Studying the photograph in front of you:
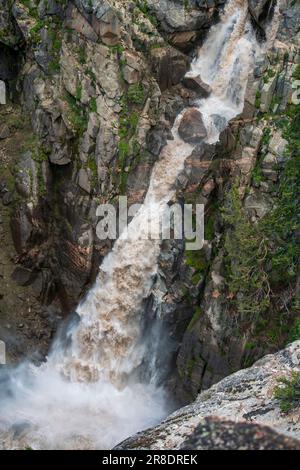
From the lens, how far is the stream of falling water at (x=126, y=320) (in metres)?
22.0

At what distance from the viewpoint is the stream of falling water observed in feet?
72.3

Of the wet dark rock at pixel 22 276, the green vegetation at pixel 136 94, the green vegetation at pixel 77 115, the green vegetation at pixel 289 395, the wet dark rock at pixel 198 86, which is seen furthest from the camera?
the wet dark rock at pixel 22 276

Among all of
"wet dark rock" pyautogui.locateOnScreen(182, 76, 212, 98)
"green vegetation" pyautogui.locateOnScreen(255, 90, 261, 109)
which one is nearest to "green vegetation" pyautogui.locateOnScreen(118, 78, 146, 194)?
"wet dark rock" pyautogui.locateOnScreen(182, 76, 212, 98)

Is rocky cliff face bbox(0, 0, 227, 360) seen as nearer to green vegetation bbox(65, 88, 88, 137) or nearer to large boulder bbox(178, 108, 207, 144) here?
green vegetation bbox(65, 88, 88, 137)

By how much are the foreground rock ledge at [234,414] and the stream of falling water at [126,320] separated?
8.30m

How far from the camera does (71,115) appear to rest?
24.4 m

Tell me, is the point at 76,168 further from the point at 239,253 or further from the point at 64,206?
the point at 239,253

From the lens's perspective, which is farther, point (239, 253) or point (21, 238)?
point (21, 238)

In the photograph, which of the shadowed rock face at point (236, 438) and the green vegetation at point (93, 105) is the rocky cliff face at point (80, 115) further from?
the shadowed rock face at point (236, 438)

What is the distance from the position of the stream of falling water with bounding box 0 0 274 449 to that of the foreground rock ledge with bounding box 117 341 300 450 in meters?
8.30

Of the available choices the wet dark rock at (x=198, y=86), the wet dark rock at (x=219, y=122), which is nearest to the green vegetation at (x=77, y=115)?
the wet dark rock at (x=198, y=86)
